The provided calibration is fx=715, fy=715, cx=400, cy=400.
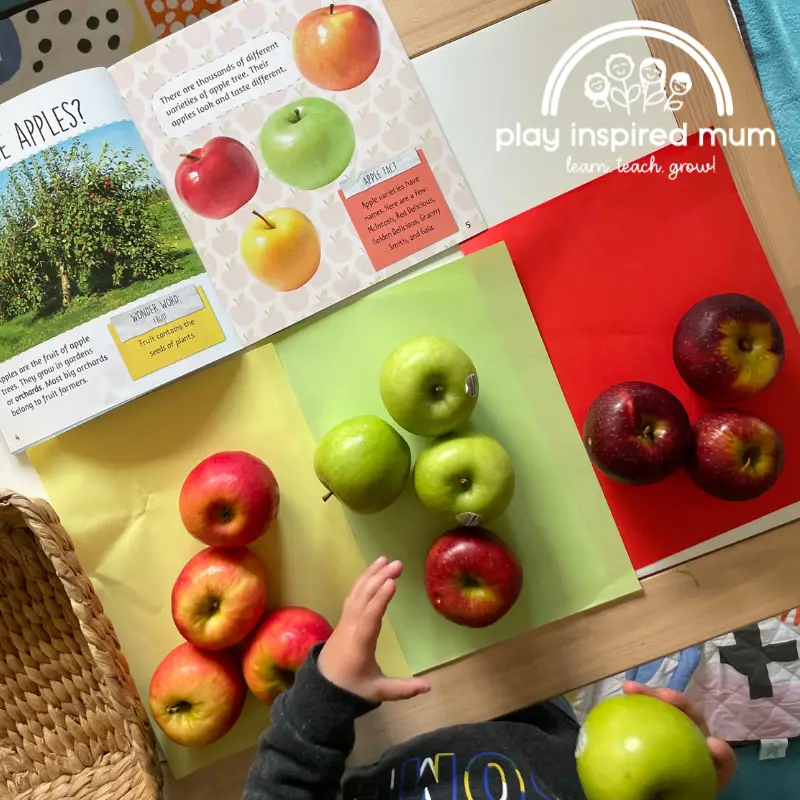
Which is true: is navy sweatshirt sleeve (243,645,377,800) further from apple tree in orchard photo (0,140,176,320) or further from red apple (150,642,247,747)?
apple tree in orchard photo (0,140,176,320)

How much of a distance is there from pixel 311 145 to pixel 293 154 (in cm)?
2

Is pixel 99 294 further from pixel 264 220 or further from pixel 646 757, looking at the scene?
pixel 646 757

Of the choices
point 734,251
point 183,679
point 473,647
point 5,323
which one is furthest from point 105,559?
point 734,251

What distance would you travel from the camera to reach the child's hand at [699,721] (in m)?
0.61

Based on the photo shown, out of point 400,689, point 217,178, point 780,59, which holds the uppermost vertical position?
point 217,178

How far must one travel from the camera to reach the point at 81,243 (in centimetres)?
71

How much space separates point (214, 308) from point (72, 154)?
8.0 inches

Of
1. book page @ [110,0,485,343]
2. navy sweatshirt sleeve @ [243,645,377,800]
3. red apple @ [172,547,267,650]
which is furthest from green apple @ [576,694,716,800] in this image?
book page @ [110,0,485,343]

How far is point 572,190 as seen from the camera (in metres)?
0.70

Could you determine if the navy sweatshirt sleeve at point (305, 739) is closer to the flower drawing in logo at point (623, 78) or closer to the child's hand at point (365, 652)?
the child's hand at point (365, 652)

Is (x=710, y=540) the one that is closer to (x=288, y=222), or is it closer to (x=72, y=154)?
(x=288, y=222)

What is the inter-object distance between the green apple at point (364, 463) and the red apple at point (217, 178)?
251mm

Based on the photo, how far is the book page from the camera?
700mm

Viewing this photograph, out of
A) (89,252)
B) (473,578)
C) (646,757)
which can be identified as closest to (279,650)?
(473,578)
